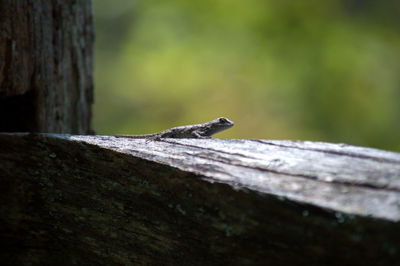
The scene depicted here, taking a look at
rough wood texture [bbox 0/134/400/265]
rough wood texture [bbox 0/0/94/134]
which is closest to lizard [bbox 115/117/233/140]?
rough wood texture [bbox 0/0/94/134]

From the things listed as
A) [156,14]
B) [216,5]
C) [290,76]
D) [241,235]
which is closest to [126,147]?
[241,235]

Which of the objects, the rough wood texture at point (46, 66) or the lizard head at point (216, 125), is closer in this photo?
the rough wood texture at point (46, 66)

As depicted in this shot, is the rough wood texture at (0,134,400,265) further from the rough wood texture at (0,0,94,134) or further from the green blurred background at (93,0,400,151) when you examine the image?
the green blurred background at (93,0,400,151)

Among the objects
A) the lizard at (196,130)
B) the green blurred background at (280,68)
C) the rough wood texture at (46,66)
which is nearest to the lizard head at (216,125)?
the lizard at (196,130)

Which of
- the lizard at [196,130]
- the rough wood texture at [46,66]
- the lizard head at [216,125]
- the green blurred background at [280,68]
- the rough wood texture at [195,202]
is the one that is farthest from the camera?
the green blurred background at [280,68]

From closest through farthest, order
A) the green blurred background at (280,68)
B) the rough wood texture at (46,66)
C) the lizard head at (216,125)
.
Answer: the rough wood texture at (46,66)
the lizard head at (216,125)
the green blurred background at (280,68)

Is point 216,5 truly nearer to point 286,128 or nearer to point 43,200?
point 286,128

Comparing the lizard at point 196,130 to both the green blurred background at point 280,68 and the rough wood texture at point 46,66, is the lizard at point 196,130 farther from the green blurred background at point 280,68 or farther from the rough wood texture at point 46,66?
the green blurred background at point 280,68

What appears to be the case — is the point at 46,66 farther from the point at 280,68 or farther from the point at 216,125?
the point at 280,68
